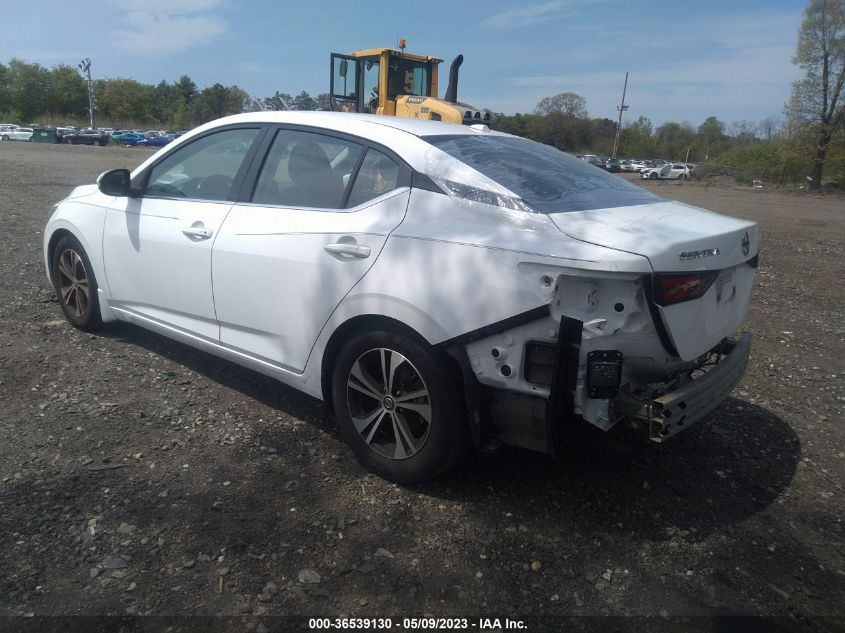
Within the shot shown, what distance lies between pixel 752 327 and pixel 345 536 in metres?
4.89

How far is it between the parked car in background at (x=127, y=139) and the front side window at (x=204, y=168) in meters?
61.0

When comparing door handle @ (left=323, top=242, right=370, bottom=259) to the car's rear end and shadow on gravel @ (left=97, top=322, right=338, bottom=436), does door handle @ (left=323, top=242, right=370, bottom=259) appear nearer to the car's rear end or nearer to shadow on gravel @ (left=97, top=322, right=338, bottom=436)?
A: the car's rear end

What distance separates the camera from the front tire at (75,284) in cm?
481

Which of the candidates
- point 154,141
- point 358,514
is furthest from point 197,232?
point 154,141

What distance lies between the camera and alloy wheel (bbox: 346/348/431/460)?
3039 millimetres

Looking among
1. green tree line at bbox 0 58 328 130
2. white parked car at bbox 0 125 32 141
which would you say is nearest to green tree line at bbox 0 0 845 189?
green tree line at bbox 0 58 328 130

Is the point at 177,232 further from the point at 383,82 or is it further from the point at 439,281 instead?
the point at 383,82

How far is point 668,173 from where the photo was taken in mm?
49781

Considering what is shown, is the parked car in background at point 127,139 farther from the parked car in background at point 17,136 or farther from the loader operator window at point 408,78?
the loader operator window at point 408,78

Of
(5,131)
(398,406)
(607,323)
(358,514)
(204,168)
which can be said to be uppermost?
(5,131)

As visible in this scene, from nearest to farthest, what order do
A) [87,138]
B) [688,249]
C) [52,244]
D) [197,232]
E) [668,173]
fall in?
[688,249], [197,232], [52,244], [668,173], [87,138]

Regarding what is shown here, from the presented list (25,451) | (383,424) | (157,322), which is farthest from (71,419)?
(383,424)

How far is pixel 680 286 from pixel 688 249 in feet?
0.53

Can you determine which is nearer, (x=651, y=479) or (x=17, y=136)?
(x=651, y=479)
